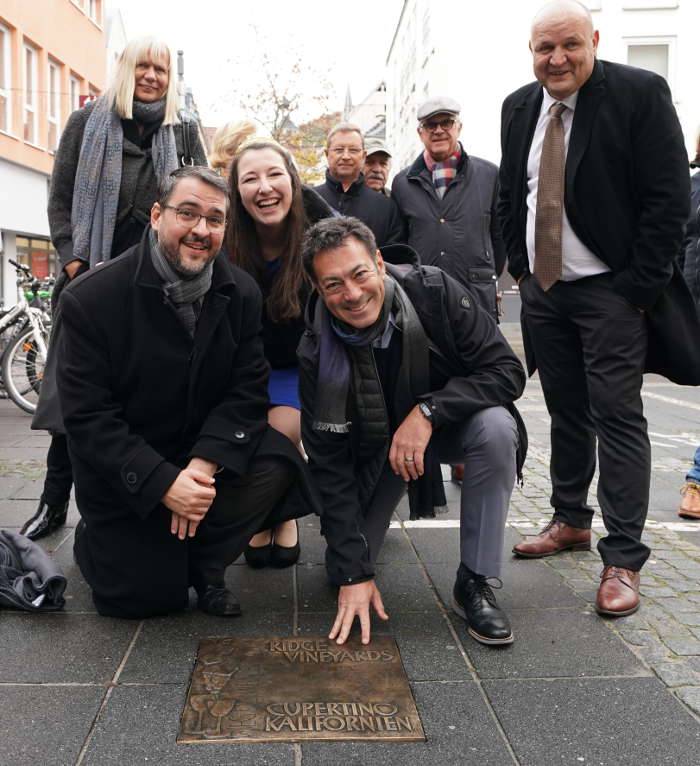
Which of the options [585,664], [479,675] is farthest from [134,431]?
[585,664]

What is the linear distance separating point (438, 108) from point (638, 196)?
86.1 inches

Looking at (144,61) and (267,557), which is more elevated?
(144,61)

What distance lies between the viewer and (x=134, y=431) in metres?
3.50

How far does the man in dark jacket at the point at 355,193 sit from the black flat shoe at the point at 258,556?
92.2 inches

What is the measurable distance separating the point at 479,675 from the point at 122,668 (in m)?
1.17

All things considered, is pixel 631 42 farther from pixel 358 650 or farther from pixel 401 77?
pixel 358 650

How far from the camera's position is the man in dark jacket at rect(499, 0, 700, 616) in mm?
3615

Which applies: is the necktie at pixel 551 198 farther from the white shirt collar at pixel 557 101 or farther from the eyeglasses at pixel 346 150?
the eyeglasses at pixel 346 150

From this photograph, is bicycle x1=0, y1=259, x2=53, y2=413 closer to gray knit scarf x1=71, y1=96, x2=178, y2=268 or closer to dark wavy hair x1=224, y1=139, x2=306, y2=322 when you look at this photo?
gray knit scarf x1=71, y1=96, x2=178, y2=268

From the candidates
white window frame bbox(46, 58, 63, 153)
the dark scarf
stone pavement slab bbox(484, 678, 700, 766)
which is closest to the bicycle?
the dark scarf

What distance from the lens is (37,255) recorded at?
981 inches

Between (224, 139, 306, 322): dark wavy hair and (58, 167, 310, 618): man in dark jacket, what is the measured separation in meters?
0.42

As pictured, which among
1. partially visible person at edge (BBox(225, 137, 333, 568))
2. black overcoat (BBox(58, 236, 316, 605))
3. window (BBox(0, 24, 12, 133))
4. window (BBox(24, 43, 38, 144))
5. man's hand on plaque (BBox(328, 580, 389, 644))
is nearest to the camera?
man's hand on plaque (BBox(328, 580, 389, 644))

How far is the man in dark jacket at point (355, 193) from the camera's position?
18.9ft
